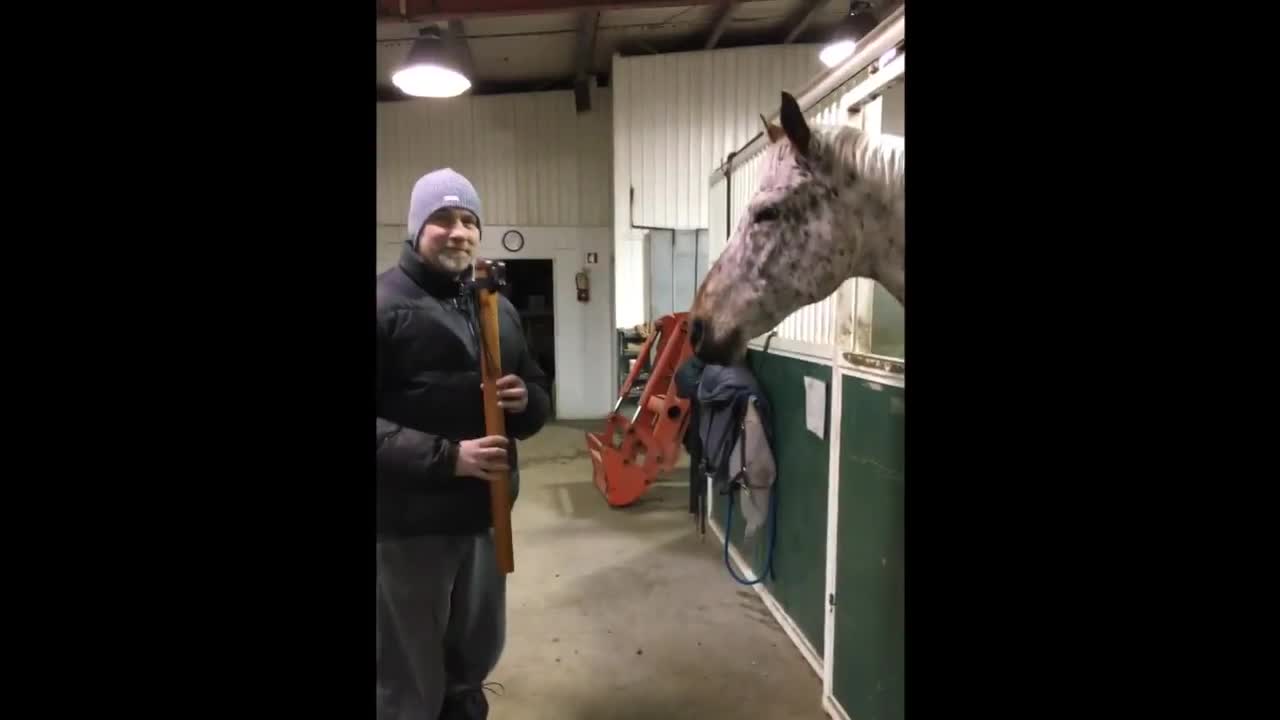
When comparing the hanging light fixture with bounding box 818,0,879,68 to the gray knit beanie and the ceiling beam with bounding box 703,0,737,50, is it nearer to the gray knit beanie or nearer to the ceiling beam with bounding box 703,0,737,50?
the ceiling beam with bounding box 703,0,737,50

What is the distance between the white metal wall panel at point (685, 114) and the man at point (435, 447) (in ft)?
12.7

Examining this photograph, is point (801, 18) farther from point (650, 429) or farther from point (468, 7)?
point (650, 429)

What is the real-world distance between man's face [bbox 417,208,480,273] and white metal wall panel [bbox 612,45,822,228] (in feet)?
12.7

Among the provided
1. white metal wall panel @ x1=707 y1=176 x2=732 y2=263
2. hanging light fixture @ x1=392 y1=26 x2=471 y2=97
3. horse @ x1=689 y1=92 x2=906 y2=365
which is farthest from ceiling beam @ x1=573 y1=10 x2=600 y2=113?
horse @ x1=689 y1=92 x2=906 y2=365

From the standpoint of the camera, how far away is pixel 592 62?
4746 mm

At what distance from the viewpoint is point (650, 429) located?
2.29 metres

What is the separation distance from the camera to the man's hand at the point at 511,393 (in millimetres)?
671

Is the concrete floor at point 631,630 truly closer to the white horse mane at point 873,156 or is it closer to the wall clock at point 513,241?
the white horse mane at point 873,156

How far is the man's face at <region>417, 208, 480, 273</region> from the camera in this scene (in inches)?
26.5
